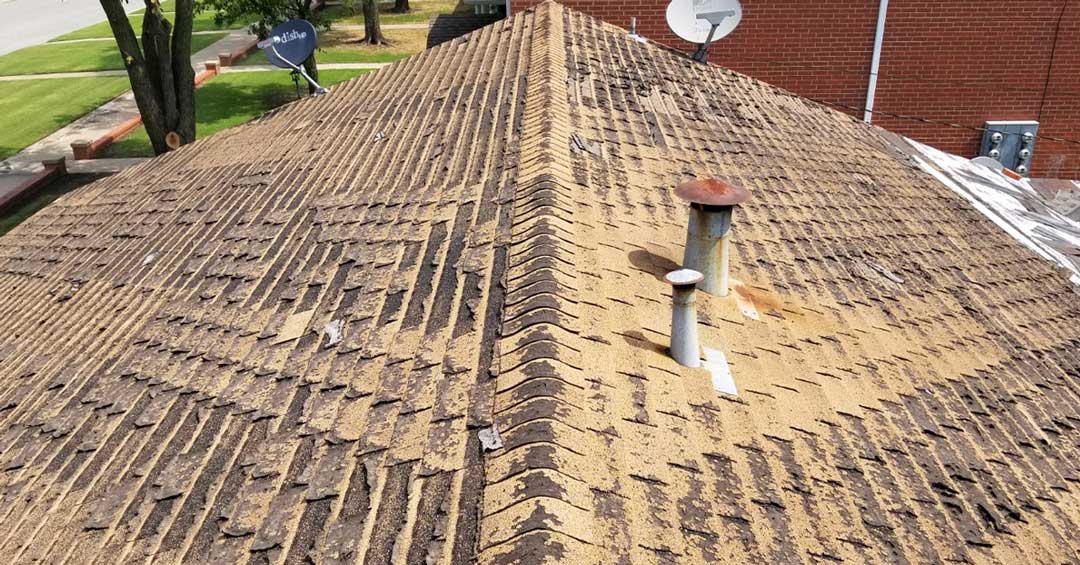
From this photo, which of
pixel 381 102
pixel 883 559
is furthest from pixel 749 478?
pixel 381 102

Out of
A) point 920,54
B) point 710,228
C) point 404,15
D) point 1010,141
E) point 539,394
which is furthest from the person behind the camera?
point 404,15

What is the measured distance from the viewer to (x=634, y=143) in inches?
282

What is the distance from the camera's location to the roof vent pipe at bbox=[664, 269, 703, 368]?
151 inches

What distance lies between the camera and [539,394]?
11.3 ft

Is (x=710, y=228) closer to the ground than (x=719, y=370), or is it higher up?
higher up

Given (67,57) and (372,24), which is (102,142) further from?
(67,57)

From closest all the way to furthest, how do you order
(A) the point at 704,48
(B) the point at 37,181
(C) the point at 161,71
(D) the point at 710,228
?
(D) the point at 710,228, (A) the point at 704,48, (C) the point at 161,71, (B) the point at 37,181

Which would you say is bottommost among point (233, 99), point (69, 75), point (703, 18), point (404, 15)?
point (233, 99)

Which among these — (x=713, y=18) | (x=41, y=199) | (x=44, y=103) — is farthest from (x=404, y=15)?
(x=713, y=18)

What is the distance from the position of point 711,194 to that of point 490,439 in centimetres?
236

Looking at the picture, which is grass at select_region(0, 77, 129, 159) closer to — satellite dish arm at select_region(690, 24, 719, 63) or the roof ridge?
satellite dish arm at select_region(690, 24, 719, 63)

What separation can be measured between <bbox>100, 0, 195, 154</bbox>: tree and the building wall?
694cm

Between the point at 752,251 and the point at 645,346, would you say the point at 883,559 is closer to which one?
the point at 645,346

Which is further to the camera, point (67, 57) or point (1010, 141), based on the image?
point (67, 57)
